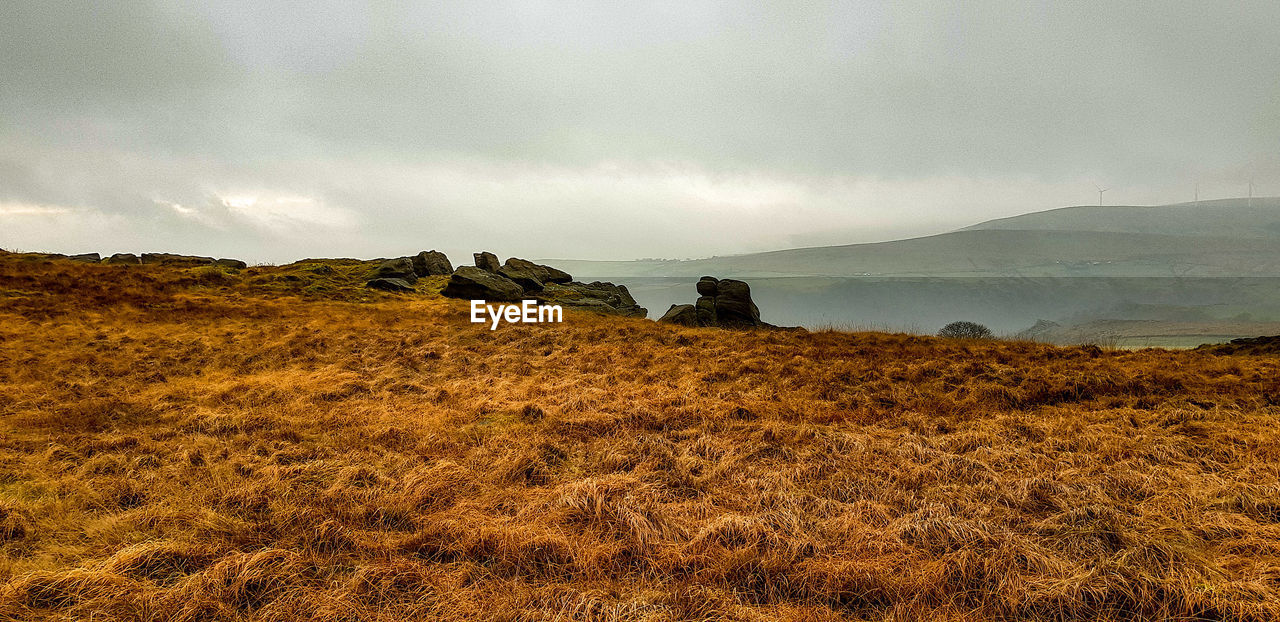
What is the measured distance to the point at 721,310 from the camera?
2717 centimetres

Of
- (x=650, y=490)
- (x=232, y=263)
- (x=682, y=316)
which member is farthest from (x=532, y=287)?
(x=650, y=490)

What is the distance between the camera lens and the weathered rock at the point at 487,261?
37.9 metres

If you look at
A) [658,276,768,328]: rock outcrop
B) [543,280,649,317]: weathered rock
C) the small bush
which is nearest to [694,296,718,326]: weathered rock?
[658,276,768,328]: rock outcrop

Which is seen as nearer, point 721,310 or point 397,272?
point 721,310

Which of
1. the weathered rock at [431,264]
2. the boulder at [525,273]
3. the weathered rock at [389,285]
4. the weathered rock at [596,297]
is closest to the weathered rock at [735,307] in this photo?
the weathered rock at [596,297]

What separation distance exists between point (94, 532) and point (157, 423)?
493 cm

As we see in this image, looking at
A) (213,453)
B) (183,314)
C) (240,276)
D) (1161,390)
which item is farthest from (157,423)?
(240,276)

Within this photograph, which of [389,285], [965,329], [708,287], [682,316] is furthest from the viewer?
[965,329]

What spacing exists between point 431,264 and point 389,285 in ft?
27.5

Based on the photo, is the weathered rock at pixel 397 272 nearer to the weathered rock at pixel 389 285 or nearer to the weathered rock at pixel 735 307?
the weathered rock at pixel 389 285

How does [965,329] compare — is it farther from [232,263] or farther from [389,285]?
[232,263]

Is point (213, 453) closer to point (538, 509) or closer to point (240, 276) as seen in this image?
point (538, 509)

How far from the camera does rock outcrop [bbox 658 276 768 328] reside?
25891mm

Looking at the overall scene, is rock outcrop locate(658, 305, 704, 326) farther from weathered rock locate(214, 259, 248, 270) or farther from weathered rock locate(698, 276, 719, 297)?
weathered rock locate(214, 259, 248, 270)
